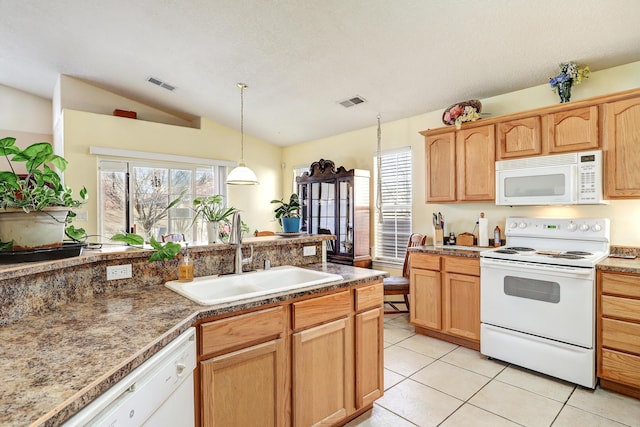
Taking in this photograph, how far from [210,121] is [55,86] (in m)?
2.13

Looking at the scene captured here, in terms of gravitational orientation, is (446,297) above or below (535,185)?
below

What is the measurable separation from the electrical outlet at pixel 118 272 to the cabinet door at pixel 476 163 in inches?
120

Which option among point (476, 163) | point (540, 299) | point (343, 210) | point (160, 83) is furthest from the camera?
point (343, 210)

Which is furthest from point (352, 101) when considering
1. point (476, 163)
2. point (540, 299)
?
point (540, 299)

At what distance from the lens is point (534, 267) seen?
2.62 metres

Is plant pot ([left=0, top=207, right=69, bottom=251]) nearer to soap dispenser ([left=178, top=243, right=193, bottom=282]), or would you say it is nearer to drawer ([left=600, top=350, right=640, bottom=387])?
soap dispenser ([left=178, top=243, right=193, bottom=282])

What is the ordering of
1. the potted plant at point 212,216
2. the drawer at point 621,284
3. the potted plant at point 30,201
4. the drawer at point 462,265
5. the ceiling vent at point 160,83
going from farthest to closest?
the ceiling vent at point 160,83 < the drawer at point 462,265 < the drawer at point 621,284 < the potted plant at point 212,216 < the potted plant at point 30,201

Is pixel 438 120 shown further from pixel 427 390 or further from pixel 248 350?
pixel 248 350

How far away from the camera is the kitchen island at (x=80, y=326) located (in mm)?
738

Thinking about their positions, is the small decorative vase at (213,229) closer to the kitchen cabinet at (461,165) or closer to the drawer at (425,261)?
the drawer at (425,261)

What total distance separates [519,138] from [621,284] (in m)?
Answer: 1.43

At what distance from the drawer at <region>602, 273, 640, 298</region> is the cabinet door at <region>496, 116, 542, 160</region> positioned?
117cm

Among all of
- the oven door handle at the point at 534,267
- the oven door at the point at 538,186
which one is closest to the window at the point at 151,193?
the oven door handle at the point at 534,267

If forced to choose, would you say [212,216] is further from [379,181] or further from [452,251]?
[379,181]
